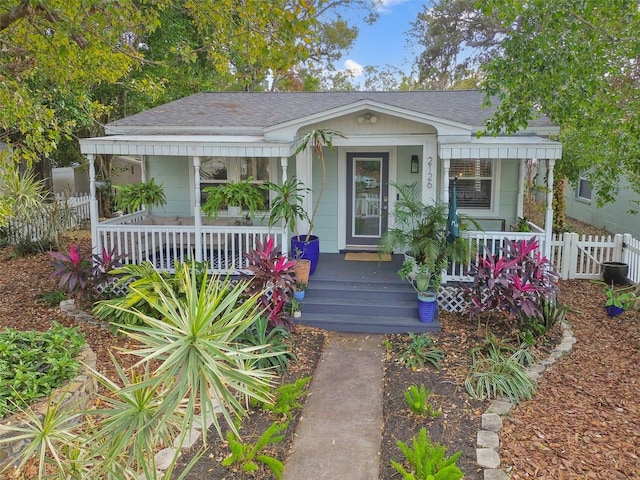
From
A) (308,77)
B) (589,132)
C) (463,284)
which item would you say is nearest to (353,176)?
(463,284)

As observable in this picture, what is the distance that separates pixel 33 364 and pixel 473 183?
8.27 m

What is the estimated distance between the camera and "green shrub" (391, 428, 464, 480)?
3.78m

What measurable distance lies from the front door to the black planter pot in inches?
171

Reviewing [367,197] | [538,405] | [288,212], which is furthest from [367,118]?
[538,405]

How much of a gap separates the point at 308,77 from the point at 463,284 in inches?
850

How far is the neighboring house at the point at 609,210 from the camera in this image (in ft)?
44.3

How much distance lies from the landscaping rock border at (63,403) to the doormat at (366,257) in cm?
534

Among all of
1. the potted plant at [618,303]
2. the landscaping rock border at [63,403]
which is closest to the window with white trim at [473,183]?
the potted plant at [618,303]

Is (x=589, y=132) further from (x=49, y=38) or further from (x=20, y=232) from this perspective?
(x=20, y=232)

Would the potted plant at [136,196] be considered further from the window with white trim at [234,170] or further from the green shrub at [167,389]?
the green shrub at [167,389]

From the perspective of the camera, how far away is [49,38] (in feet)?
22.3

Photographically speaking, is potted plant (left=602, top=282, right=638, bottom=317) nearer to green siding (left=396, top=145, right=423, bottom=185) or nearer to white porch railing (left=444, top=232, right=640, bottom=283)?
white porch railing (left=444, top=232, right=640, bottom=283)

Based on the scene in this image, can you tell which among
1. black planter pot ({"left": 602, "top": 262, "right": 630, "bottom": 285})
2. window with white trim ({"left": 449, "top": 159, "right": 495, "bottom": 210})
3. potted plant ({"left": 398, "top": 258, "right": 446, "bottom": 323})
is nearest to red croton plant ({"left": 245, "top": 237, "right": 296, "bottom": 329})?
potted plant ({"left": 398, "top": 258, "right": 446, "bottom": 323})

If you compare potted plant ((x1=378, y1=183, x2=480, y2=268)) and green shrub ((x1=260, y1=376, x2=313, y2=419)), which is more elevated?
potted plant ((x1=378, y1=183, x2=480, y2=268))
